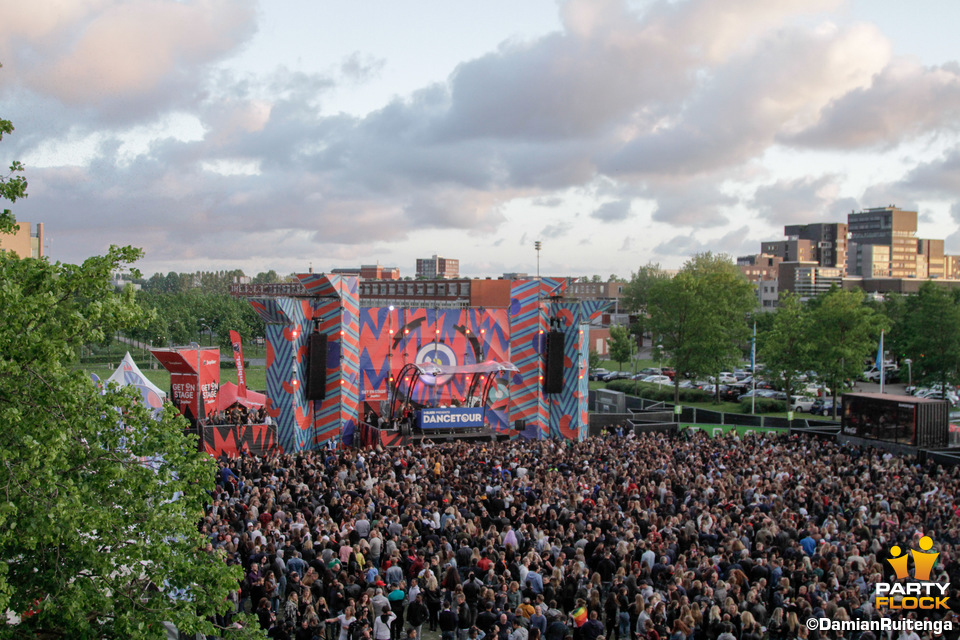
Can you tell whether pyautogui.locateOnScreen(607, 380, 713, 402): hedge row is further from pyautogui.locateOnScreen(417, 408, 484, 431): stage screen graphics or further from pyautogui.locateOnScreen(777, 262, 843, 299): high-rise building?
pyautogui.locateOnScreen(777, 262, 843, 299): high-rise building

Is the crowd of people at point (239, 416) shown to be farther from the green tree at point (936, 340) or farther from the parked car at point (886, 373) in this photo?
the parked car at point (886, 373)

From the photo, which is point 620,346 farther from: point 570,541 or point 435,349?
point 570,541

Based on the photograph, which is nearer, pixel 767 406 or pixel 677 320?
pixel 767 406

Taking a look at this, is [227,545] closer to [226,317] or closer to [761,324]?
[761,324]

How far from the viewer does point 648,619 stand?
9672mm

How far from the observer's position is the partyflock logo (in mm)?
11125

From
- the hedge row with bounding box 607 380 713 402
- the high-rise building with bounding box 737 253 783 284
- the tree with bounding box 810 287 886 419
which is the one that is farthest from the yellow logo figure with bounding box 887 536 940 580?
the high-rise building with bounding box 737 253 783 284

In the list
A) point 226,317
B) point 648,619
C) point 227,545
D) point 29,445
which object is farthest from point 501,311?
point 226,317

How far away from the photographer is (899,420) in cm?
2606

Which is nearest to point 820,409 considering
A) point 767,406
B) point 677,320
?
point 767,406

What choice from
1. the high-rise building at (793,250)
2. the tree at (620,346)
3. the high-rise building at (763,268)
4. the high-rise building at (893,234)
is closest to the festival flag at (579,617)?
the tree at (620,346)

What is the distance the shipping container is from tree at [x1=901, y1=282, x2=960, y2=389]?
17828mm

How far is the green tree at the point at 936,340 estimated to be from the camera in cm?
4162

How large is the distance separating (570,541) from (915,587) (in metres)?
5.30
